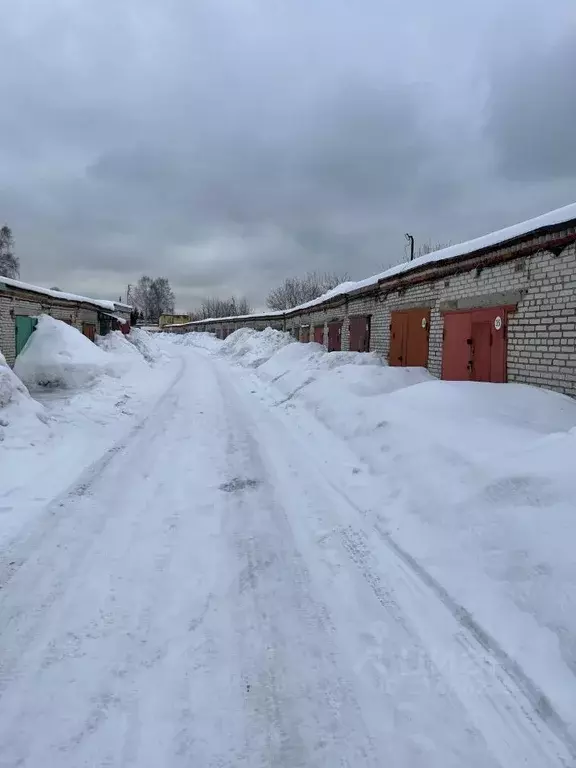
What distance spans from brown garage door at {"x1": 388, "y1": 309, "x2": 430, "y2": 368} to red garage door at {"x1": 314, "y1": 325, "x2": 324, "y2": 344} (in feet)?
27.4

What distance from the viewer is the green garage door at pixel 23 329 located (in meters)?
14.4

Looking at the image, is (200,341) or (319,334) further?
(200,341)

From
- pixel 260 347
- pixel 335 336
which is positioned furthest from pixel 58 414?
pixel 260 347

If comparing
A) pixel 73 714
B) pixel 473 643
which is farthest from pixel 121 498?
pixel 473 643

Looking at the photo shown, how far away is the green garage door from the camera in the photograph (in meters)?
14.4

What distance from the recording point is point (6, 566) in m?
3.52

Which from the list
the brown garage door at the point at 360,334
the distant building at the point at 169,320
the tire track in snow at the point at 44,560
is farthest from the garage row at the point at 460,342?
the distant building at the point at 169,320

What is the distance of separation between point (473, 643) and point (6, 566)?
11.2 ft

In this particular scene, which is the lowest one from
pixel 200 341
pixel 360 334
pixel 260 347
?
pixel 260 347

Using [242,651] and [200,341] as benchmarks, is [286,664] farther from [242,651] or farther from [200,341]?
[200,341]

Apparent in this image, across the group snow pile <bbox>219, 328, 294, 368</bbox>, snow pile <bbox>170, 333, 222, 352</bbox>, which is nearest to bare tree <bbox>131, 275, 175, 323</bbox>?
snow pile <bbox>170, 333, 222, 352</bbox>

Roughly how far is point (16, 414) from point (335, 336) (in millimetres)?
13414

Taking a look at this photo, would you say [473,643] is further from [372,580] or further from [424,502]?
[424,502]

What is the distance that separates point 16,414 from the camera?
712 centimetres
